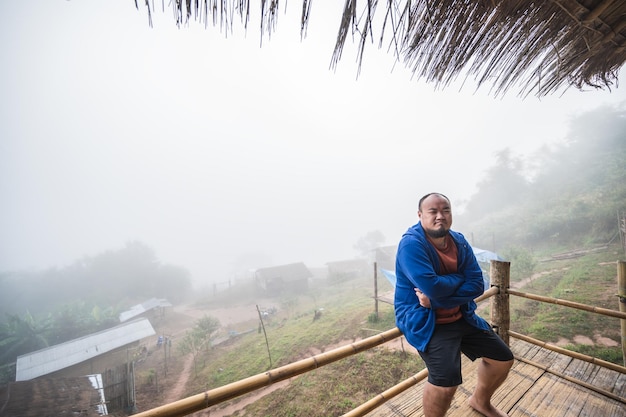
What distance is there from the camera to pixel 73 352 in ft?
44.1

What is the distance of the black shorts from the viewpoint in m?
1.60

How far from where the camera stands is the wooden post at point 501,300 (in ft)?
9.25

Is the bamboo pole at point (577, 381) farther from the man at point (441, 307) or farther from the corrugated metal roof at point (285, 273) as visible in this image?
the corrugated metal roof at point (285, 273)

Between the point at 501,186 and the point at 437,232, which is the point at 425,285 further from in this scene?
the point at 501,186

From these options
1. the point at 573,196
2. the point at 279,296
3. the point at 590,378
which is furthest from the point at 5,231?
the point at 573,196

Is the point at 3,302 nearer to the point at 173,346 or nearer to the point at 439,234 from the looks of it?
the point at 173,346

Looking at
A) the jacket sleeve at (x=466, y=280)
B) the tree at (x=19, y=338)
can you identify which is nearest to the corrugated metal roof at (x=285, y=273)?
the tree at (x=19, y=338)

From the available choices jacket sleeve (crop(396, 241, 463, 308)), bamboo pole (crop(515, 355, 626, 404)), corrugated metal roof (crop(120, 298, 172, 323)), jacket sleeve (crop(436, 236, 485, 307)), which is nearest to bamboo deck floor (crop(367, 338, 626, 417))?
bamboo pole (crop(515, 355, 626, 404))

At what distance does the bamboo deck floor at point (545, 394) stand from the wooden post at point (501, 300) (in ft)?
1.46

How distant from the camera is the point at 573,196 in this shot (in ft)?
78.9

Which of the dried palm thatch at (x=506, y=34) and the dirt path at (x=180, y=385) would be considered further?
the dirt path at (x=180, y=385)

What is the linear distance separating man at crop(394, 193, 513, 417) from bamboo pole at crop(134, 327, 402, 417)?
369 millimetres

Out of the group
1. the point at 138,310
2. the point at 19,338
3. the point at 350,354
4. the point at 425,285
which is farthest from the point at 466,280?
the point at 138,310

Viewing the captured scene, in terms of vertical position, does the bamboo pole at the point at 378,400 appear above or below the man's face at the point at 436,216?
below
